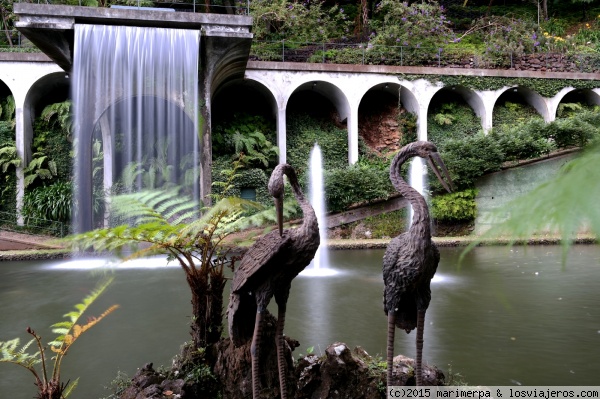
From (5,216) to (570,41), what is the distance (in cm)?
2488

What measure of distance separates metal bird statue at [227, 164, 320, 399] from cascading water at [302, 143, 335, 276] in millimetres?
3335

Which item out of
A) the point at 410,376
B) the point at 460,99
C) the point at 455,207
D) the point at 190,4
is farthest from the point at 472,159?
the point at 190,4

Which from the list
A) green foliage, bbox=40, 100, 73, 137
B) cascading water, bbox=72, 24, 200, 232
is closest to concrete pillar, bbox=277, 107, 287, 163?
cascading water, bbox=72, 24, 200, 232

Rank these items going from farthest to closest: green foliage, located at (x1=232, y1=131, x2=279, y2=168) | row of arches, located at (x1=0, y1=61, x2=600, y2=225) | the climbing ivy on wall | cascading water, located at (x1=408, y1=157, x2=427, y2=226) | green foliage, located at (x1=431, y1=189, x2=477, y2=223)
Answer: the climbing ivy on wall → green foliage, located at (x1=232, y1=131, x2=279, y2=168) → row of arches, located at (x1=0, y1=61, x2=600, y2=225) → cascading water, located at (x1=408, y1=157, x2=427, y2=226) → green foliage, located at (x1=431, y1=189, x2=477, y2=223)

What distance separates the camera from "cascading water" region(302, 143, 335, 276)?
337 inches

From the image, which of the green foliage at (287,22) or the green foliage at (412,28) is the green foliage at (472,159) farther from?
the green foliage at (287,22)

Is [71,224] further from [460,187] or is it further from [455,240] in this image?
[460,187]

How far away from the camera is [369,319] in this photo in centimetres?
486

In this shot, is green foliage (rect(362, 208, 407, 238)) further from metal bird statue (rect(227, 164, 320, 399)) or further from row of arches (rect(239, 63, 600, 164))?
metal bird statue (rect(227, 164, 320, 399))

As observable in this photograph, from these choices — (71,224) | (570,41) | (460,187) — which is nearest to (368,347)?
(460,187)

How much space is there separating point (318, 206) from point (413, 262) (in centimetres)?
1172

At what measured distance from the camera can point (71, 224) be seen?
1336 cm

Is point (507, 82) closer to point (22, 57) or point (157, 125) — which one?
point (157, 125)

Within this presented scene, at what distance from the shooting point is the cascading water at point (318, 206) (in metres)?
8.55
